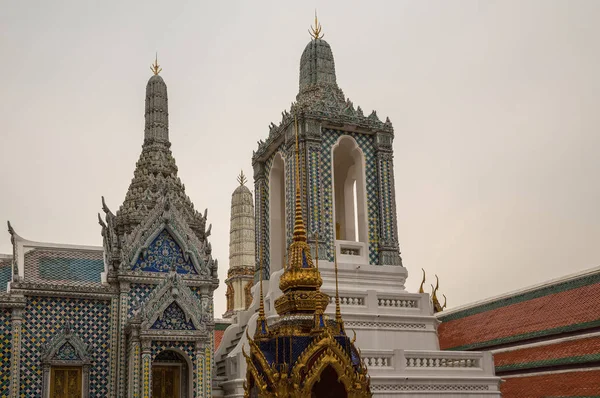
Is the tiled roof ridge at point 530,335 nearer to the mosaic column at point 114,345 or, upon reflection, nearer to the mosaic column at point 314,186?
the mosaic column at point 314,186

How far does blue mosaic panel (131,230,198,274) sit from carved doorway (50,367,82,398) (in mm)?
2706

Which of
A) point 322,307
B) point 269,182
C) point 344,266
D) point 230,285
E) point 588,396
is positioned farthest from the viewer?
point 230,285

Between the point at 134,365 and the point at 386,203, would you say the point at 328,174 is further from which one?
the point at 134,365

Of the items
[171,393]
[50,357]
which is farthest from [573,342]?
[50,357]

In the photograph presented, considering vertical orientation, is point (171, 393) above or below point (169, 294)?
below

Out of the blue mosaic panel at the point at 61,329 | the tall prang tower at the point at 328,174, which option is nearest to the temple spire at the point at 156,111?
the tall prang tower at the point at 328,174

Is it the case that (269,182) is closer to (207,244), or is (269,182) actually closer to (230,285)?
(207,244)

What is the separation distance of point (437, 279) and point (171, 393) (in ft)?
27.9

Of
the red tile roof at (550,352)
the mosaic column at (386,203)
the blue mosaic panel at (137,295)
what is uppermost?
the mosaic column at (386,203)

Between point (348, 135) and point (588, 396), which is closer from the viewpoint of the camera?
point (588, 396)

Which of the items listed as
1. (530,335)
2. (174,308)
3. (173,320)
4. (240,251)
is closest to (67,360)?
(173,320)

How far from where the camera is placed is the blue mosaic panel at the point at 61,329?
1534 centimetres

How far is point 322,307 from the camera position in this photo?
29.8ft

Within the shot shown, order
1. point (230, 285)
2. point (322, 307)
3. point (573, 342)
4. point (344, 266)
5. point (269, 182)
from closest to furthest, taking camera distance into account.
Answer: point (322, 307)
point (573, 342)
point (344, 266)
point (269, 182)
point (230, 285)
